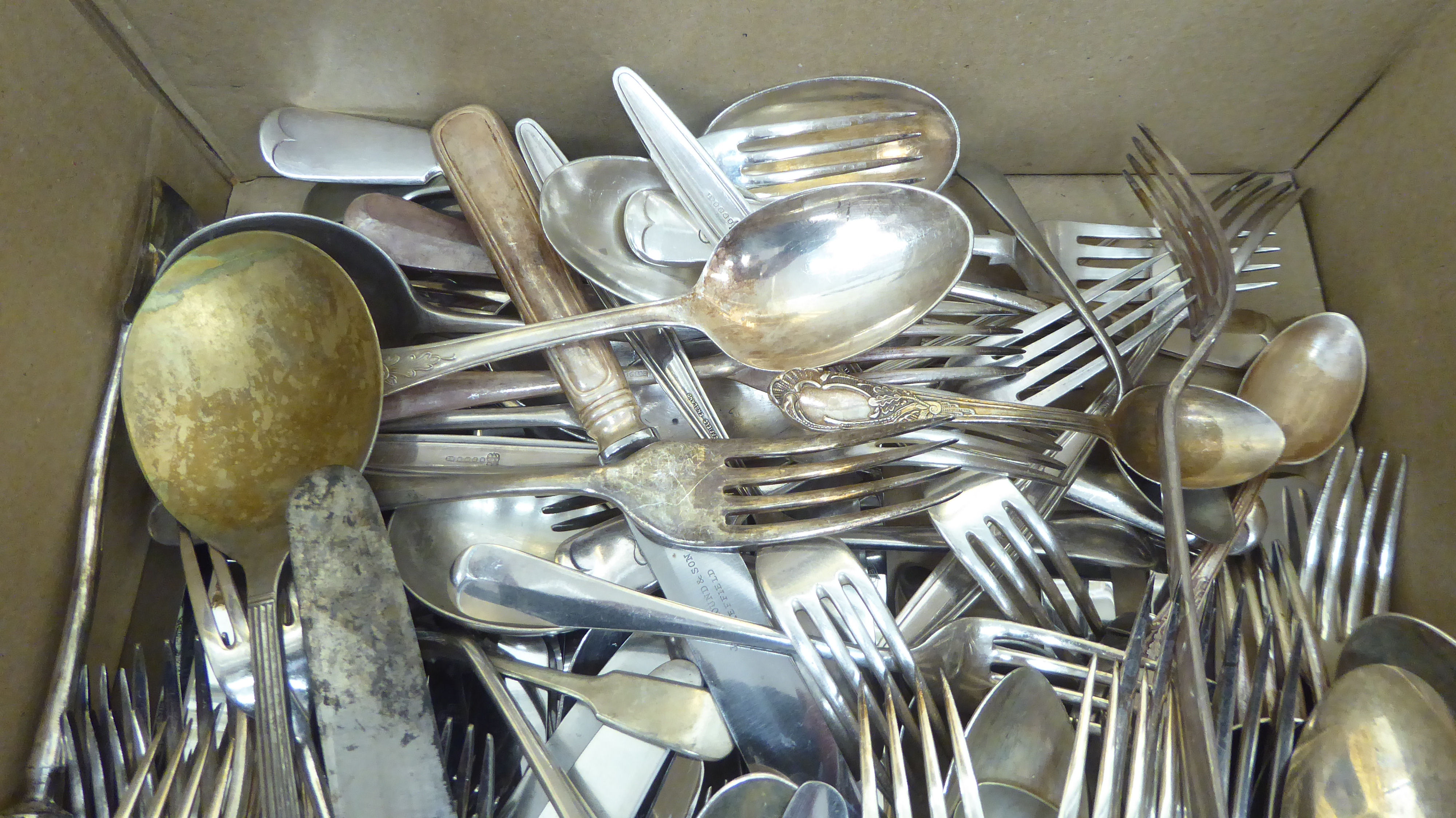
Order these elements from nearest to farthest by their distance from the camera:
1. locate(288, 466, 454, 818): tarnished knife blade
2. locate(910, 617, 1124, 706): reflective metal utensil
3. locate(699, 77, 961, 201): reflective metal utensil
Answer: locate(288, 466, 454, 818): tarnished knife blade
locate(910, 617, 1124, 706): reflective metal utensil
locate(699, 77, 961, 201): reflective metal utensil

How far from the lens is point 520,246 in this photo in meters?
0.65

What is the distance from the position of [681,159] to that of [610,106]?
0.37ft

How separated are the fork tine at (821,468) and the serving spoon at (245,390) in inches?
10.8

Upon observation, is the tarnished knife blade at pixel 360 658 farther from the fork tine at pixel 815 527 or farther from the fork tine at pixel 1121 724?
the fork tine at pixel 1121 724

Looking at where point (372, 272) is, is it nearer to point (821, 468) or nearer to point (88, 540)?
point (88, 540)


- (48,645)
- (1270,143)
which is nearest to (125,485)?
(48,645)

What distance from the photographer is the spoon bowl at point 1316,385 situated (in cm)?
71

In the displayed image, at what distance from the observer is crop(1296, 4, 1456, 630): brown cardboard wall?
0.64 metres

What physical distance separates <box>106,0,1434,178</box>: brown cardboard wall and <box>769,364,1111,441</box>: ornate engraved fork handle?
282 mm

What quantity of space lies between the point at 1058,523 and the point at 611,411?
397mm

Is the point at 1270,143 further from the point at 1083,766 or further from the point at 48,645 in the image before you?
the point at 48,645

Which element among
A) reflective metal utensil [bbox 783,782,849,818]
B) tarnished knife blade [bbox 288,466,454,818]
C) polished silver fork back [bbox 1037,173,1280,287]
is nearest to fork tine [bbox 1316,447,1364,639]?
polished silver fork back [bbox 1037,173,1280,287]

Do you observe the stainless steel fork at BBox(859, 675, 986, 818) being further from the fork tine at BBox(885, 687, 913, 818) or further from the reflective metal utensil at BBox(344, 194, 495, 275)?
the reflective metal utensil at BBox(344, 194, 495, 275)

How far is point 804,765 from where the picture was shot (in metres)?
0.57
